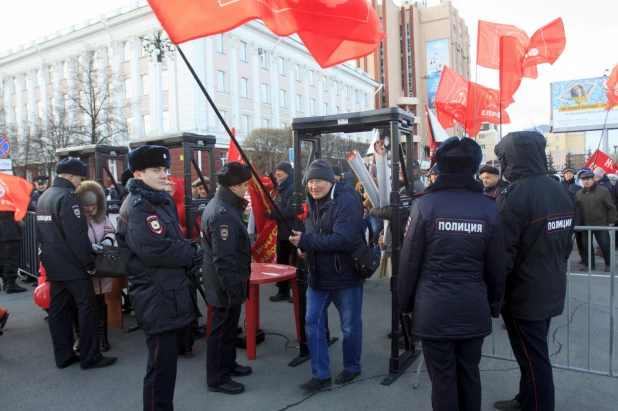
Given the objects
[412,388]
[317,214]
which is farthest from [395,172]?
[412,388]

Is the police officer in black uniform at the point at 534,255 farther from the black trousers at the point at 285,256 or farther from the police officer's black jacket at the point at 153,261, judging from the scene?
the black trousers at the point at 285,256

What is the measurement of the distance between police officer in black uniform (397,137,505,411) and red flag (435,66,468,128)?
7870mm

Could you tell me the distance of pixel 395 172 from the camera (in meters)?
4.19

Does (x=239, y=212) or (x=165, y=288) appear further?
(x=239, y=212)

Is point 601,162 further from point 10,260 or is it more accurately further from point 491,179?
point 10,260

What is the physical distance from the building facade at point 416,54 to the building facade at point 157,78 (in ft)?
71.8

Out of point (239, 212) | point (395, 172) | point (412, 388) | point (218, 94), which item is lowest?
point (412, 388)

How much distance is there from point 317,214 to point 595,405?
8.72 feet

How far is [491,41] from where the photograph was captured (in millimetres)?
9336

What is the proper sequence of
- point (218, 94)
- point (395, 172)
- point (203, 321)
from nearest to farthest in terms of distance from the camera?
point (395, 172) < point (203, 321) < point (218, 94)

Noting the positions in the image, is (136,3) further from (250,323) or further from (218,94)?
(250,323)

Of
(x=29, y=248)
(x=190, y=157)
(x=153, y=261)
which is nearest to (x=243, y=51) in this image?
(x=29, y=248)

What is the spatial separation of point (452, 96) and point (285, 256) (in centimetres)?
582

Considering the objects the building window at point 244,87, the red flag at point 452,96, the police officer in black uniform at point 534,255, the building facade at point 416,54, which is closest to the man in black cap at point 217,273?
the police officer in black uniform at point 534,255
